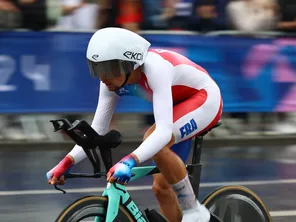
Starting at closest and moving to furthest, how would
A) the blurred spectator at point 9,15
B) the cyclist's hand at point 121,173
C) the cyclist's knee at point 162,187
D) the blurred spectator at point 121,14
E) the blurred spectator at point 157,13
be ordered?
the cyclist's hand at point 121,173, the cyclist's knee at point 162,187, the blurred spectator at point 9,15, the blurred spectator at point 121,14, the blurred spectator at point 157,13

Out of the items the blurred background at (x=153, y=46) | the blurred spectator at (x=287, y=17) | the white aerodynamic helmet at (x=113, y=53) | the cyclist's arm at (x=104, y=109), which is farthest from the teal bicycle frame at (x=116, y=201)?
the blurred spectator at (x=287, y=17)

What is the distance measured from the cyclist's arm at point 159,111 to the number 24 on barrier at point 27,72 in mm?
6347

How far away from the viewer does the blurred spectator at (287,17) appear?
12227 mm

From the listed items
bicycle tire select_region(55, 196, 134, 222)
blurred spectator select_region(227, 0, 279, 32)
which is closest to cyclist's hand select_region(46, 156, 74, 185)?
bicycle tire select_region(55, 196, 134, 222)

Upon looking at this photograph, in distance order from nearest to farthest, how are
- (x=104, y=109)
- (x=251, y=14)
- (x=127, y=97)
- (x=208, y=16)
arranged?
(x=104, y=109)
(x=127, y=97)
(x=208, y=16)
(x=251, y=14)

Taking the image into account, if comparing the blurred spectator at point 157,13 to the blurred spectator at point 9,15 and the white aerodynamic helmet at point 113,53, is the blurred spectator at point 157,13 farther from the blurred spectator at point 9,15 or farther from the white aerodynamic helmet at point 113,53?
the white aerodynamic helmet at point 113,53

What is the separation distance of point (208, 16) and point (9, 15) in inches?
107

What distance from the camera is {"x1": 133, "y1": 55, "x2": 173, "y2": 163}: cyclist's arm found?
4.80 m

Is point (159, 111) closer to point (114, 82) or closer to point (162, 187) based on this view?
point (114, 82)

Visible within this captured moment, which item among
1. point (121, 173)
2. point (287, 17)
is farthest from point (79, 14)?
point (121, 173)

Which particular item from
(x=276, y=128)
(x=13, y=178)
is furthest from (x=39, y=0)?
(x=276, y=128)

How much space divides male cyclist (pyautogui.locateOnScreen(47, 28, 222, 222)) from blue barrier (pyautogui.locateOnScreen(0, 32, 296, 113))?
6027 mm

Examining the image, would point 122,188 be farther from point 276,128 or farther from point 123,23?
point 276,128

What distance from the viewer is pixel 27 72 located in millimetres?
11203
